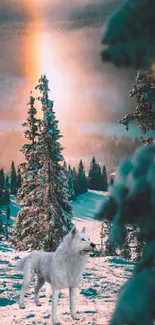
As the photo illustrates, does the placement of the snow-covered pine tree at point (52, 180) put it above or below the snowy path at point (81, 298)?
above

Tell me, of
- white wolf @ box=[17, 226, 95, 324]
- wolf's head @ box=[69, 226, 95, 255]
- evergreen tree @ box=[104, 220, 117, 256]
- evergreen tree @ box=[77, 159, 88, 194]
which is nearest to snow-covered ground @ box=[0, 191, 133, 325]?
white wolf @ box=[17, 226, 95, 324]

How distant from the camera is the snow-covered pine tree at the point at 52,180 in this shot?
31.7m

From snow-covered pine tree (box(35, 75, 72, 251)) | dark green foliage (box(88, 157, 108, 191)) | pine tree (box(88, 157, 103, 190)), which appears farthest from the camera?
pine tree (box(88, 157, 103, 190))

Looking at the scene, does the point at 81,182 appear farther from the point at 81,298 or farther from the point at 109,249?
the point at 109,249

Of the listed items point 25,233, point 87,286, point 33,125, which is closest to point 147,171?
point 87,286

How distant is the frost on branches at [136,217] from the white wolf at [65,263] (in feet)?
15.1

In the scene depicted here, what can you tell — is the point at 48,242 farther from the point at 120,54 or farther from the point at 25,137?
the point at 120,54

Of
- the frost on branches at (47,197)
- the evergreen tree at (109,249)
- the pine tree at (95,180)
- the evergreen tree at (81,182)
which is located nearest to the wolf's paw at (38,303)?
the evergreen tree at (109,249)

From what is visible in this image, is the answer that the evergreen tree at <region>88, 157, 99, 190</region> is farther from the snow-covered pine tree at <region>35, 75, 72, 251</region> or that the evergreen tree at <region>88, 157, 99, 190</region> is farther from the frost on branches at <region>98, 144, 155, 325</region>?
the frost on branches at <region>98, 144, 155, 325</region>

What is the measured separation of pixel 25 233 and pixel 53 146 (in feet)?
24.0

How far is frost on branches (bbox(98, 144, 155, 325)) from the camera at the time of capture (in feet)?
9.31

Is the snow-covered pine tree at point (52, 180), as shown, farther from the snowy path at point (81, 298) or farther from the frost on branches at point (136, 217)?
the frost on branches at point (136, 217)

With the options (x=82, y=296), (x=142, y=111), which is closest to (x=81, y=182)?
(x=142, y=111)

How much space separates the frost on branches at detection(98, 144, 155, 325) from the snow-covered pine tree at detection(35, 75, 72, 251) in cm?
2837
